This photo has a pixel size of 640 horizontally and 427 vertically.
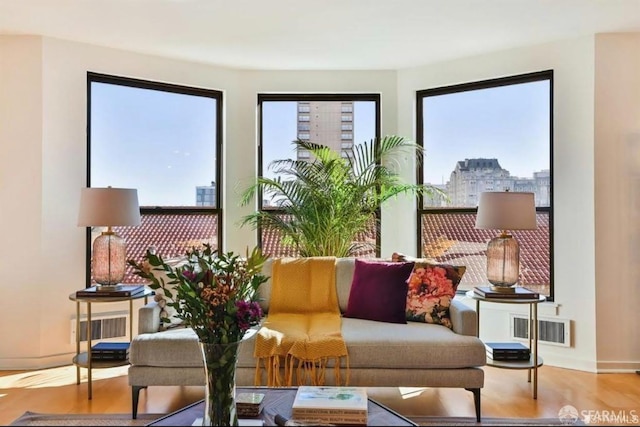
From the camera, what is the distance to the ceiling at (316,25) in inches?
125

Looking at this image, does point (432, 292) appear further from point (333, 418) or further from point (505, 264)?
point (333, 418)

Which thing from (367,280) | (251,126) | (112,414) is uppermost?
(251,126)

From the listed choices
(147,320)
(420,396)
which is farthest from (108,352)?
(420,396)

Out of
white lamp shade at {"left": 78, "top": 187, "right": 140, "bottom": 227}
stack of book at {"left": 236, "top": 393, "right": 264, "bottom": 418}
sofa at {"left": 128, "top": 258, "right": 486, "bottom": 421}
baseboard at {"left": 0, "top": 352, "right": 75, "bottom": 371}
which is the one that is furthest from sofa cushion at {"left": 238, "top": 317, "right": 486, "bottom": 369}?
baseboard at {"left": 0, "top": 352, "right": 75, "bottom": 371}

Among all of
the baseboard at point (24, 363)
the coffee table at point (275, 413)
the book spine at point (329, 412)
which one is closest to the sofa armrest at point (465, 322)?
the coffee table at point (275, 413)

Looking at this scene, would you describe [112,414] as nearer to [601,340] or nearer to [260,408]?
[260,408]

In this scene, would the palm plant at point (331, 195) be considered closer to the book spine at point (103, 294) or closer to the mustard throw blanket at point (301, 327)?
the mustard throw blanket at point (301, 327)

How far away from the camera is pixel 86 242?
3.92 metres

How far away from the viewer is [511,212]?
3.24 meters

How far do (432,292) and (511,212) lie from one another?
75 centimetres

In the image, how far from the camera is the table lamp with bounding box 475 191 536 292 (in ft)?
10.6

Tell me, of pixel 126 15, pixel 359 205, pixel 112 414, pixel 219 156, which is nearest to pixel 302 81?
pixel 219 156

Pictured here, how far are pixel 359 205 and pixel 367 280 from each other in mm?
1070

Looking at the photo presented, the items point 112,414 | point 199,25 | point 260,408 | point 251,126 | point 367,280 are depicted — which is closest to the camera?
point 260,408
